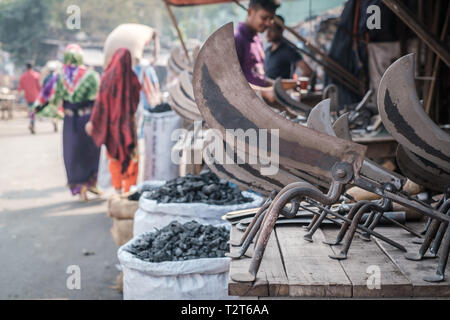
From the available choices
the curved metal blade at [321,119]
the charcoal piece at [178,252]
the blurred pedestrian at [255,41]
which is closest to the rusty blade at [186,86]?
the blurred pedestrian at [255,41]

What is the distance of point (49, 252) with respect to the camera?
4.91 m

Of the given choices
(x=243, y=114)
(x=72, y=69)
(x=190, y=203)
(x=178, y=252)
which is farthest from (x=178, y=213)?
(x=72, y=69)

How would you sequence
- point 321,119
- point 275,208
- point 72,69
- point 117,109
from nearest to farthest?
1. point 275,208
2. point 321,119
3. point 117,109
4. point 72,69

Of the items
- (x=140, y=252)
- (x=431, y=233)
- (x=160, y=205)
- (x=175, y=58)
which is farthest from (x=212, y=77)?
(x=175, y=58)

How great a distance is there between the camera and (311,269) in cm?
151

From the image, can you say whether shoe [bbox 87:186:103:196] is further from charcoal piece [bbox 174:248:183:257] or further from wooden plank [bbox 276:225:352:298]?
wooden plank [bbox 276:225:352:298]

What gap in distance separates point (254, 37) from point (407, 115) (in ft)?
10.6

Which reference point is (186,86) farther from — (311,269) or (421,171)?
(311,269)

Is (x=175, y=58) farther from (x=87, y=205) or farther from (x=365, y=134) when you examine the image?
(x=365, y=134)

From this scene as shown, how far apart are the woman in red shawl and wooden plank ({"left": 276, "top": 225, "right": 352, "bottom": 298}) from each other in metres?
4.26

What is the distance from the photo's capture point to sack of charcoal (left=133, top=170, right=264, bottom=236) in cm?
320

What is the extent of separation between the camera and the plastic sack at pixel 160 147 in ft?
19.9

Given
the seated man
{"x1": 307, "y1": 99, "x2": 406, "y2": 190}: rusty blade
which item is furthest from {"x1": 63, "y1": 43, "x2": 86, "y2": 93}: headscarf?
{"x1": 307, "y1": 99, "x2": 406, "y2": 190}: rusty blade

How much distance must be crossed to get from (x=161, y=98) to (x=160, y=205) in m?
5.18
